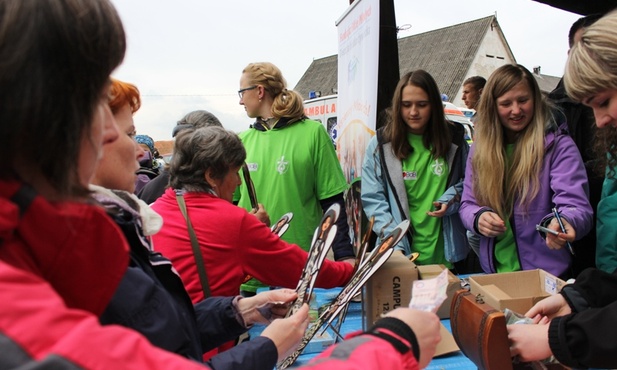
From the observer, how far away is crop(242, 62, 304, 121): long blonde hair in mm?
2900

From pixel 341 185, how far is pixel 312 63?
25.9m

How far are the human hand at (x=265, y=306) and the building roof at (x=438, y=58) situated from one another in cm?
2099

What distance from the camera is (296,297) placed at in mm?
1483

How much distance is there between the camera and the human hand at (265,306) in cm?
151

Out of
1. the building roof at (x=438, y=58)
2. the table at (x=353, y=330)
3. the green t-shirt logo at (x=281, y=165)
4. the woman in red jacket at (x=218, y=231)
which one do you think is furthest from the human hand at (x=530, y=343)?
the building roof at (x=438, y=58)

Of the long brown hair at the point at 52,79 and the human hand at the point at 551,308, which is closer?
the long brown hair at the point at 52,79

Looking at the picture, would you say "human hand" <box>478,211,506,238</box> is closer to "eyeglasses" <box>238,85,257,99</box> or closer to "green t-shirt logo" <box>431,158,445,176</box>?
"green t-shirt logo" <box>431,158,445,176</box>

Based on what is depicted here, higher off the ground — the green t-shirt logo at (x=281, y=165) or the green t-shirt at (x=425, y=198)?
the green t-shirt logo at (x=281, y=165)

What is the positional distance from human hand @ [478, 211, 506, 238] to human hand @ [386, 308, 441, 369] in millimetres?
1461

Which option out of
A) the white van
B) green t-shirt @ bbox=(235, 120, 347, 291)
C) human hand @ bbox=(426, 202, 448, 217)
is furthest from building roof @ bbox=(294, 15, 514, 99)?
human hand @ bbox=(426, 202, 448, 217)

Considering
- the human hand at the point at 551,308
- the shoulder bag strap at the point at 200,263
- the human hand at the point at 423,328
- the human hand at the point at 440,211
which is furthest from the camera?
the human hand at the point at 440,211

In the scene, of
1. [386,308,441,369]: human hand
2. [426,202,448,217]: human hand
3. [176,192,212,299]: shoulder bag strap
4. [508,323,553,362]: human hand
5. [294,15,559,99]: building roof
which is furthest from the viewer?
[294,15,559,99]: building roof

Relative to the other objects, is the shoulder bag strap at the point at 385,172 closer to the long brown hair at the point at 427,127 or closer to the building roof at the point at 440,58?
the long brown hair at the point at 427,127

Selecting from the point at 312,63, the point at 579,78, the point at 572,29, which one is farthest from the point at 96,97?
the point at 312,63
